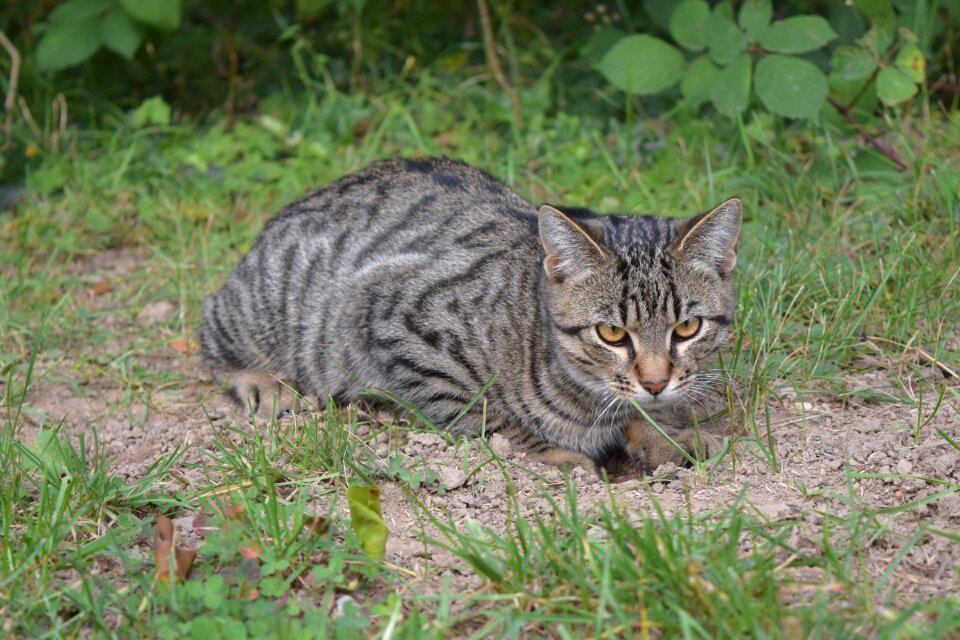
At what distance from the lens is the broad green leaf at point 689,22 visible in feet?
17.0

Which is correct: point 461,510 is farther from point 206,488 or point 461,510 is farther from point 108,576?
point 108,576

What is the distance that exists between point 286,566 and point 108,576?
0.52 metres

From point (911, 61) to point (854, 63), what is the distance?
0.33 m

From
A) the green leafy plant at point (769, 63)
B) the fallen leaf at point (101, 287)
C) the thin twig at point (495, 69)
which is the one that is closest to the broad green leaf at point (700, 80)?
the green leafy plant at point (769, 63)

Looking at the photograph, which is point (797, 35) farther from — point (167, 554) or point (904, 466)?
point (167, 554)

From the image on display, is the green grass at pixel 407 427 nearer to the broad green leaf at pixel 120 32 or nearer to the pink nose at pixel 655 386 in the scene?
the pink nose at pixel 655 386

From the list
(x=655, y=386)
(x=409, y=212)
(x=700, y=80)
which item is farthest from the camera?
(x=700, y=80)

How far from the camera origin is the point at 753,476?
3451mm

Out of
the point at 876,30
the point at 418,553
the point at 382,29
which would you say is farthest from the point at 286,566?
the point at 382,29

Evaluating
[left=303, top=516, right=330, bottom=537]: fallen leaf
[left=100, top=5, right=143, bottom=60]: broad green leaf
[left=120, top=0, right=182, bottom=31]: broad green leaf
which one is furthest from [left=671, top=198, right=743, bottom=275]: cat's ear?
[left=100, top=5, right=143, bottom=60]: broad green leaf

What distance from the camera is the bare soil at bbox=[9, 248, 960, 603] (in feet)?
9.75

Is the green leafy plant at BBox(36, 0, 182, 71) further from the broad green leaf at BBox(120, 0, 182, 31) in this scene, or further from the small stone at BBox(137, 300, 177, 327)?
the small stone at BBox(137, 300, 177, 327)

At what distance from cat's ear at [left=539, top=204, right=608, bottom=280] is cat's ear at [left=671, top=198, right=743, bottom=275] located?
0.29 m

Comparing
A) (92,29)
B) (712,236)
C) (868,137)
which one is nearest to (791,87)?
(868,137)
